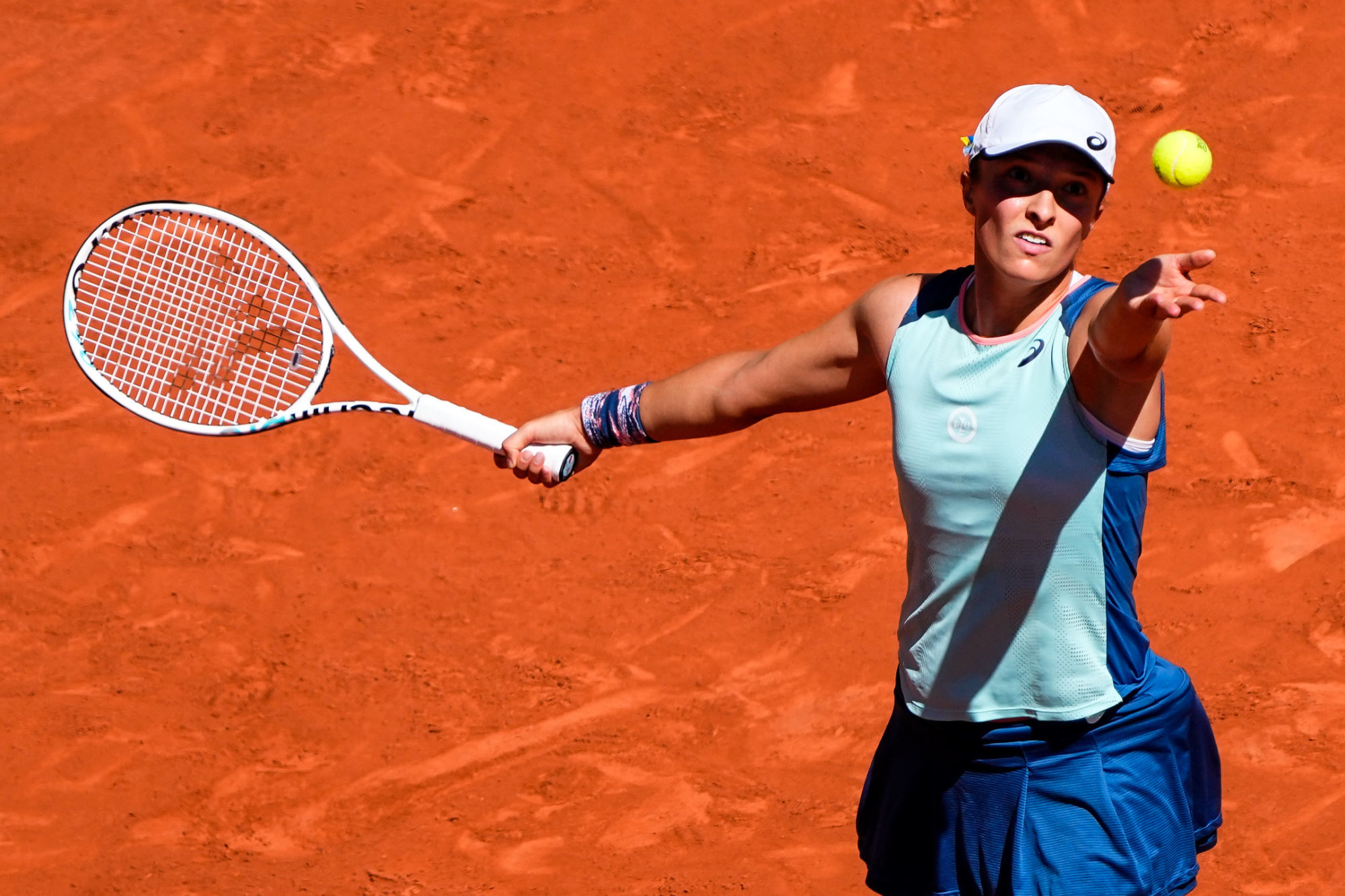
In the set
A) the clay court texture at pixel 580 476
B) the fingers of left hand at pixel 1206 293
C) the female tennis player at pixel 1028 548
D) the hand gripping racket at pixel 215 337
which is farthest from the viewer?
the clay court texture at pixel 580 476

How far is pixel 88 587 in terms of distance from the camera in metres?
5.74

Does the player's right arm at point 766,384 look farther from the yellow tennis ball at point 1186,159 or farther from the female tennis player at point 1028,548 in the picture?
the yellow tennis ball at point 1186,159

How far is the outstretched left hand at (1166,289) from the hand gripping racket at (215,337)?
1639mm

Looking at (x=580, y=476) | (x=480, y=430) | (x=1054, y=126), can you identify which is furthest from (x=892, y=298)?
(x=580, y=476)

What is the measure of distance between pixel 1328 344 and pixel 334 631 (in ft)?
13.3

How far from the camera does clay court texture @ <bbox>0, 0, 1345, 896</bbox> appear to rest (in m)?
5.19

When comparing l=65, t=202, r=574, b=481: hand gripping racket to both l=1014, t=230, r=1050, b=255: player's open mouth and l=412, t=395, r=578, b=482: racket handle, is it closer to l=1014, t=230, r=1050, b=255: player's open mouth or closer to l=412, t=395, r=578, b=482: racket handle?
l=412, t=395, r=578, b=482: racket handle

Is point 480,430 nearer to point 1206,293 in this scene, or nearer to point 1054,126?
point 1054,126

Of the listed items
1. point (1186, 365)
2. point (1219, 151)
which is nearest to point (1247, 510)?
point (1186, 365)

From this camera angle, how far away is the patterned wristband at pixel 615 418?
3.63 metres

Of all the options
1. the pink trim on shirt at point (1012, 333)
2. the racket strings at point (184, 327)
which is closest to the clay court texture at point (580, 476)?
the racket strings at point (184, 327)

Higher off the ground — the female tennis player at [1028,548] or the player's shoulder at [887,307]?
the player's shoulder at [887,307]

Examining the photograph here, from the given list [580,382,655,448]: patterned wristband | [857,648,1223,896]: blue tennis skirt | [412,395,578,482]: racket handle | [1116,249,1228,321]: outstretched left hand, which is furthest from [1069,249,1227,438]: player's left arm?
[412,395,578,482]: racket handle

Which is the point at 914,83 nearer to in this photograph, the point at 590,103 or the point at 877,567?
the point at 590,103
